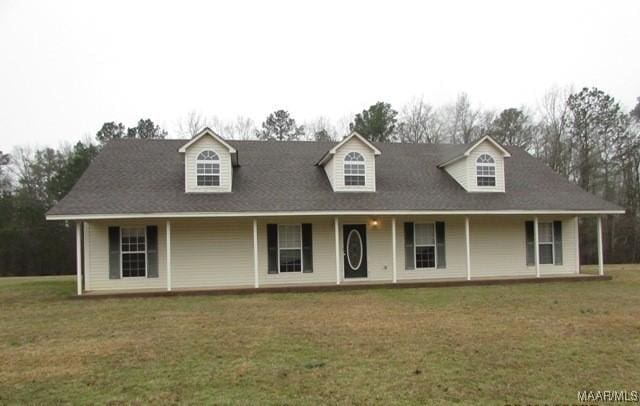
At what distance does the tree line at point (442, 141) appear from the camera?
3381cm

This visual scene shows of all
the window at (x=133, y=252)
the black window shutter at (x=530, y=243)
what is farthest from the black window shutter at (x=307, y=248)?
the black window shutter at (x=530, y=243)

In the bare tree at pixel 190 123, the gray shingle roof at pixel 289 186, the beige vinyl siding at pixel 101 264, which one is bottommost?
the beige vinyl siding at pixel 101 264

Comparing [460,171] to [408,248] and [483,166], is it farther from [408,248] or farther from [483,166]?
[408,248]

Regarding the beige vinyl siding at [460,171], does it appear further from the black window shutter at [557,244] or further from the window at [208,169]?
the window at [208,169]

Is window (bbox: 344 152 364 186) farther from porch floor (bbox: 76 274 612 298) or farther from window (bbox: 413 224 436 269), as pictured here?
porch floor (bbox: 76 274 612 298)

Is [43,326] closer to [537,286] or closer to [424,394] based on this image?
[424,394]

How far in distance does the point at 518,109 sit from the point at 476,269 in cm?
2389

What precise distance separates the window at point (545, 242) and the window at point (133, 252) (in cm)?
1323

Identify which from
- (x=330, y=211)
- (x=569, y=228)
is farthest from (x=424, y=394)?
(x=569, y=228)

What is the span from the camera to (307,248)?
15641mm

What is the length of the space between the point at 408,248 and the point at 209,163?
707 centimetres

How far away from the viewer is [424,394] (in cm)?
514

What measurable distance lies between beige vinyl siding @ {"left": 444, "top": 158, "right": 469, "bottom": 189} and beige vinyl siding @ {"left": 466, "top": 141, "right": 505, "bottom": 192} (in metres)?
0.14

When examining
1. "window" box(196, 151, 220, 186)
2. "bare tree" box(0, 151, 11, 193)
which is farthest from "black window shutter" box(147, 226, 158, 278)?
"bare tree" box(0, 151, 11, 193)
